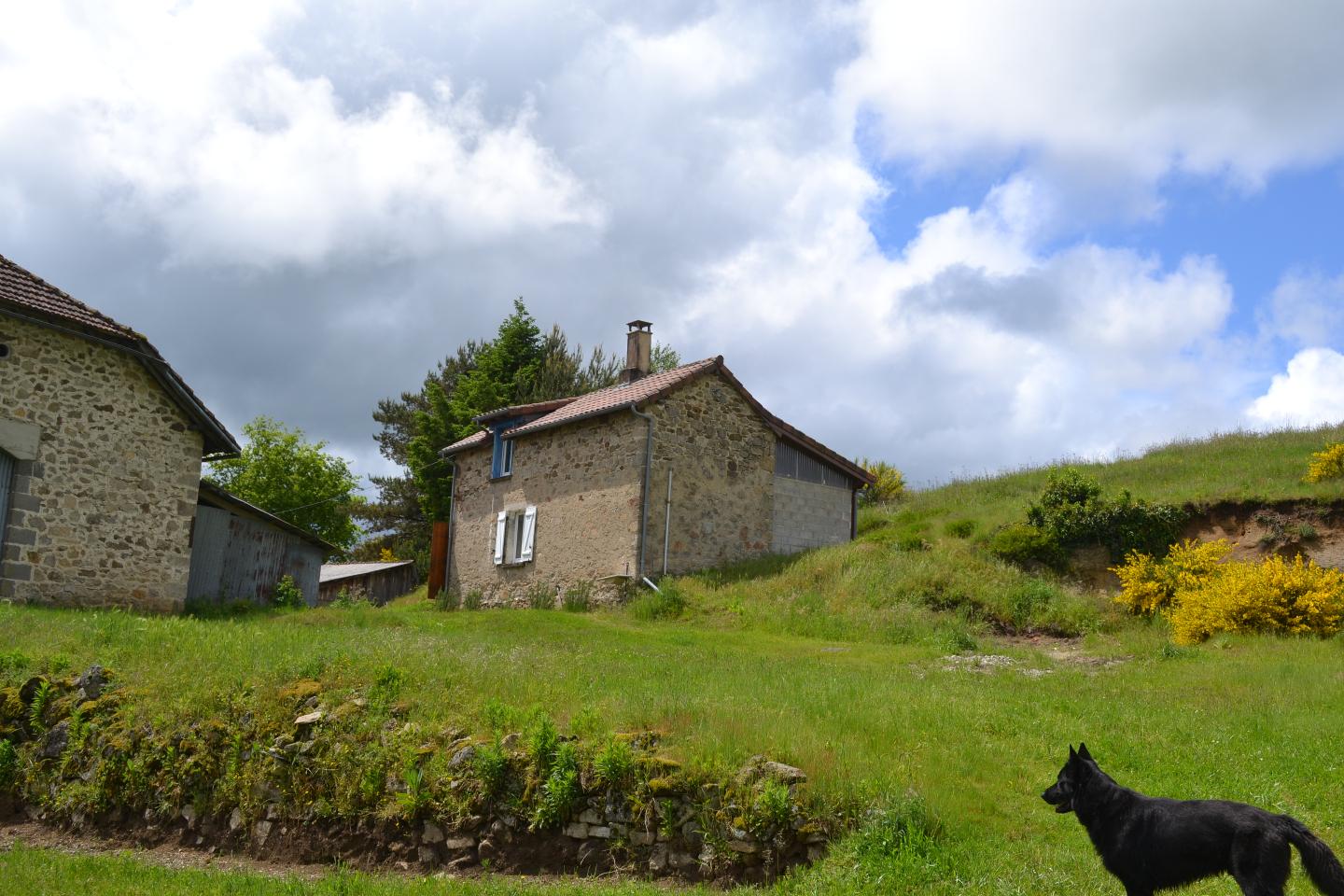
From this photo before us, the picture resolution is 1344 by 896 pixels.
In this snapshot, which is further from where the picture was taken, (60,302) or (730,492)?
(730,492)

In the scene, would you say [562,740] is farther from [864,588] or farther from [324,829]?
[864,588]

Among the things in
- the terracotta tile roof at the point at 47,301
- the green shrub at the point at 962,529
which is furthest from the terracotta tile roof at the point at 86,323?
the green shrub at the point at 962,529

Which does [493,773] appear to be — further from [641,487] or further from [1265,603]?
[641,487]

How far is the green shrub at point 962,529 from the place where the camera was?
28.0m

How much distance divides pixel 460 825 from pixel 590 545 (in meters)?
18.2

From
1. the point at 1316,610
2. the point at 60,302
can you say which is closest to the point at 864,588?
the point at 1316,610

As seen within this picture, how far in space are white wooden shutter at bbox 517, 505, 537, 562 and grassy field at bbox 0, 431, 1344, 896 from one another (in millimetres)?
5649

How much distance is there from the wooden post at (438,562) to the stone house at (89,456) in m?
12.5

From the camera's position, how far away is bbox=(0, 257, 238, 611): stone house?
64.3 feet

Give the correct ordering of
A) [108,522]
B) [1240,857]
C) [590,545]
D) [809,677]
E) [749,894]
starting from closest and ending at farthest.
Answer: [1240,857] < [749,894] < [809,677] < [108,522] < [590,545]

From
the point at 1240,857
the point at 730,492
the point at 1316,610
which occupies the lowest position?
the point at 1240,857

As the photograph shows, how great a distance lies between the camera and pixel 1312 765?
34.8 feet

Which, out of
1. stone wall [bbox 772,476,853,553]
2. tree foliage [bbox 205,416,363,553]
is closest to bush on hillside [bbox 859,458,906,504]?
stone wall [bbox 772,476,853,553]

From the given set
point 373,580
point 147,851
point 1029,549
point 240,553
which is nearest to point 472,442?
point 240,553
